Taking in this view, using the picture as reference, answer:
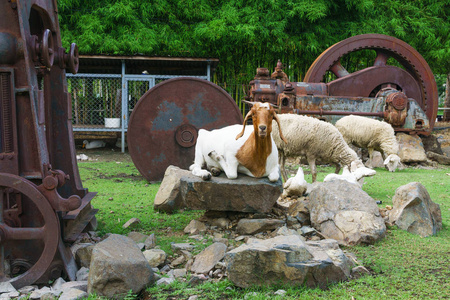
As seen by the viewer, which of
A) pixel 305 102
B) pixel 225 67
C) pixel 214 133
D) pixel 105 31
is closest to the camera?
pixel 214 133

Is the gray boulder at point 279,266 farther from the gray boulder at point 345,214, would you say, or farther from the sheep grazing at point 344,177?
the sheep grazing at point 344,177

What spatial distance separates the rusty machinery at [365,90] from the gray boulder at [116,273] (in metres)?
8.25

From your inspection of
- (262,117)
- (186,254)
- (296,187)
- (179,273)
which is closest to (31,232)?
(179,273)

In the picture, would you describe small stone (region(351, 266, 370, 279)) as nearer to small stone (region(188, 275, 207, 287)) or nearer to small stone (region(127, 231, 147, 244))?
small stone (region(188, 275, 207, 287))

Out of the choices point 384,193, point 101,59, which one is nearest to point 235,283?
point 384,193

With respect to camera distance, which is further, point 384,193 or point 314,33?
point 314,33

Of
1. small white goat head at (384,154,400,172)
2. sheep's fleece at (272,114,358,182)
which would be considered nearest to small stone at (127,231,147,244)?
sheep's fleece at (272,114,358,182)

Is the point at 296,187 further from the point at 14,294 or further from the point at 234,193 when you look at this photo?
the point at 14,294

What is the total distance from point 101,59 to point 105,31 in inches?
54.7

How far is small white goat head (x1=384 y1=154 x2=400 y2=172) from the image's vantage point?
375 inches

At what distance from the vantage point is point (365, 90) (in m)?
12.5

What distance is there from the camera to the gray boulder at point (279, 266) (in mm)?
3377

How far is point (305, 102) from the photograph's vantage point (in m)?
11.3

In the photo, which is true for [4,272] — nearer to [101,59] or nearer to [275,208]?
[275,208]
